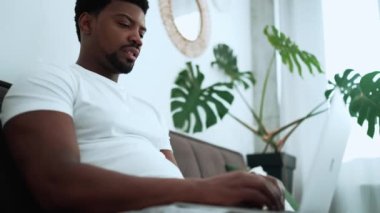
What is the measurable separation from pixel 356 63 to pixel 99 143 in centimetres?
212

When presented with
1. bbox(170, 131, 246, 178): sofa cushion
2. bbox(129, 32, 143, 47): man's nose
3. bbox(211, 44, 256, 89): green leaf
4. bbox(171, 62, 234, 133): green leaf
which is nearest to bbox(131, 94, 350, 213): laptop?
bbox(129, 32, 143, 47): man's nose

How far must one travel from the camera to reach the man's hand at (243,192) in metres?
0.71

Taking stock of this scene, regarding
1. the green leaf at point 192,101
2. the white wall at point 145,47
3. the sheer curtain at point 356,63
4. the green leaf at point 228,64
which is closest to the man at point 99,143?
the white wall at point 145,47

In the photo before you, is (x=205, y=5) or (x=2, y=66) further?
A: (x=205, y=5)

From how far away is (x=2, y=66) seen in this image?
113 cm

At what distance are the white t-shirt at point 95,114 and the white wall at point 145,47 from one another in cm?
24

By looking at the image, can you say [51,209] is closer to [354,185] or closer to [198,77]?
[198,77]

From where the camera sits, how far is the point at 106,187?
0.75 meters

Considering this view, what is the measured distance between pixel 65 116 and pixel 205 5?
5.82ft

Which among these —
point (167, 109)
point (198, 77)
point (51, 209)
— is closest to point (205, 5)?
point (198, 77)

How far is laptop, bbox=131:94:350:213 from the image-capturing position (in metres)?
0.64

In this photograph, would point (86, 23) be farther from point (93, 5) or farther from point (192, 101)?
point (192, 101)

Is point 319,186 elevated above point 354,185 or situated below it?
above

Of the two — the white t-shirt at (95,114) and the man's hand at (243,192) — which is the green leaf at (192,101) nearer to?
the white t-shirt at (95,114)
